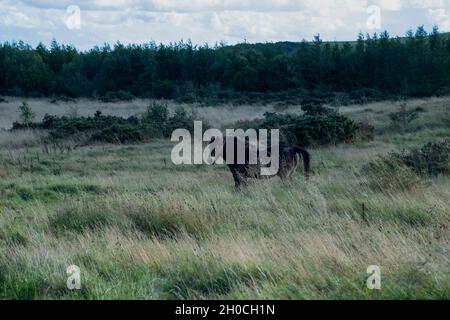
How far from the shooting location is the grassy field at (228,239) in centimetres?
491

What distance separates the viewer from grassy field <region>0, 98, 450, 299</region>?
491 centimetres

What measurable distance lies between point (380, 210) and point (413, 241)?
1.90 metres

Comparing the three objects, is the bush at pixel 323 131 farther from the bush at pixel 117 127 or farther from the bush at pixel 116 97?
the bush at pixel 116 97

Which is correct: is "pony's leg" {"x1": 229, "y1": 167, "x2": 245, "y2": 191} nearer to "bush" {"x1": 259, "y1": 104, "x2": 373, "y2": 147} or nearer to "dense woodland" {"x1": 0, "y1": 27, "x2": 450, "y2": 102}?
"bush" {"x1": 259, "y1": 104, "x2": 373, "y2": 147}

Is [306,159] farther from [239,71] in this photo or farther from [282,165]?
[239,71]

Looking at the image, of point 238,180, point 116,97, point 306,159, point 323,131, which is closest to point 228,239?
point 238,180

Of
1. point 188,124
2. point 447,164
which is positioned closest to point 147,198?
point 447,164

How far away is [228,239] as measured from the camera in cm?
652

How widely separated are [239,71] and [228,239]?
A: 51142 mm

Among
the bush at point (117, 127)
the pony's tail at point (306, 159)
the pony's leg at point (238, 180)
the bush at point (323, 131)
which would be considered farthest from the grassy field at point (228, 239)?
the bush at point (117, 127)

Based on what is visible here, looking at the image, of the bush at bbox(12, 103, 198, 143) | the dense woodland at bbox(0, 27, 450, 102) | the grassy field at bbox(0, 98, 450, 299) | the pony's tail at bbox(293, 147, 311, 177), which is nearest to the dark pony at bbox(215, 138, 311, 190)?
the pony's tail at bbox(293, 147, 311, 177)

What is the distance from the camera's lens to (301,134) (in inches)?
764

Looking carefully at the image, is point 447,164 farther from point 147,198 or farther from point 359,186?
point 147,198

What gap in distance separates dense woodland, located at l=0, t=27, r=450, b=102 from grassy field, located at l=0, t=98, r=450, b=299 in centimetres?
3858
